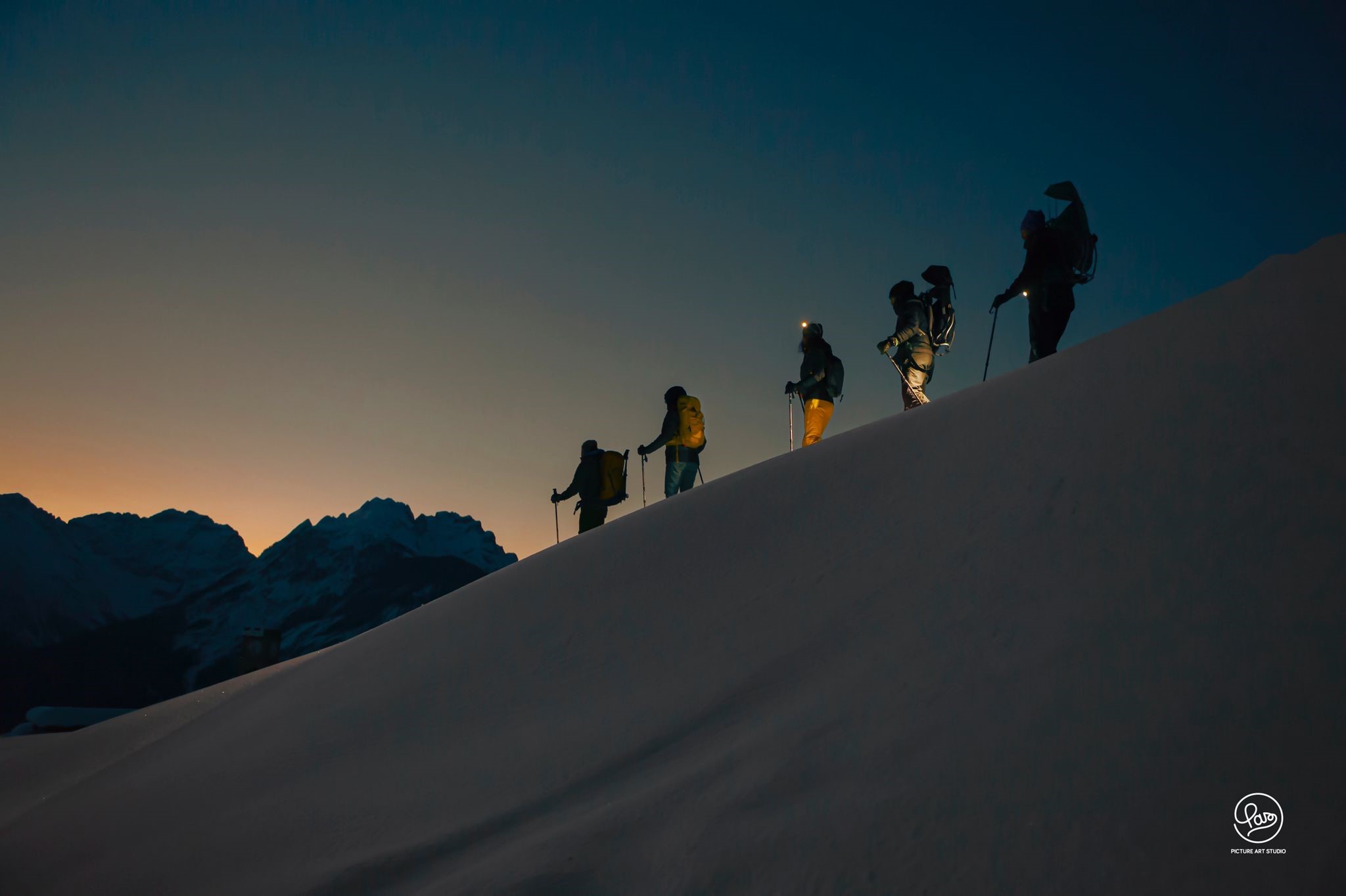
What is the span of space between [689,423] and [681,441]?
0.26 meters

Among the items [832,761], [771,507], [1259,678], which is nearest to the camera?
[1259,678]

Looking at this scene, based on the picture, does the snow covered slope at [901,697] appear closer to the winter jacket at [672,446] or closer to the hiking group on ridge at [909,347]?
the hiking group on ridge at [909,347]

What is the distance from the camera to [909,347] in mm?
7953

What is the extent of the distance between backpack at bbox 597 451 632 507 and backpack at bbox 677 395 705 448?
51.6 inches

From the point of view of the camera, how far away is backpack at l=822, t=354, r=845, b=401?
28.6 feet

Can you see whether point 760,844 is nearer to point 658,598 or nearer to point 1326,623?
point 1326,623

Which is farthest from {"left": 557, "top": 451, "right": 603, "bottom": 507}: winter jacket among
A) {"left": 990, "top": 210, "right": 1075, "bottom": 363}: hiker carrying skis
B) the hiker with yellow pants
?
{"left": 990, "top": 210, "right": 1075, "bottom": 363}: hiker carrying skis

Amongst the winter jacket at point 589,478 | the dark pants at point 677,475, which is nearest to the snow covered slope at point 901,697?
the dark pants at point 677,475

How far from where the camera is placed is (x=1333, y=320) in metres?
3.16

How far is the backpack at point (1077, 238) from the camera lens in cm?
622

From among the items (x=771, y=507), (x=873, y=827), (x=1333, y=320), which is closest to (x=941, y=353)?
(x=771, y=507)

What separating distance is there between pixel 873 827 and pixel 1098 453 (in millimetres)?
2108

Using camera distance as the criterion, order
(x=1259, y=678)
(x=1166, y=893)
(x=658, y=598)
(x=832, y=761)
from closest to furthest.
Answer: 1. (x=1166, y=893)
2. (x=1259, y=678)
3. (x=832, y=761)
4. (x=658, y=598)

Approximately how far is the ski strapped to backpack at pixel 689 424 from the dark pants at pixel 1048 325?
422 cm
